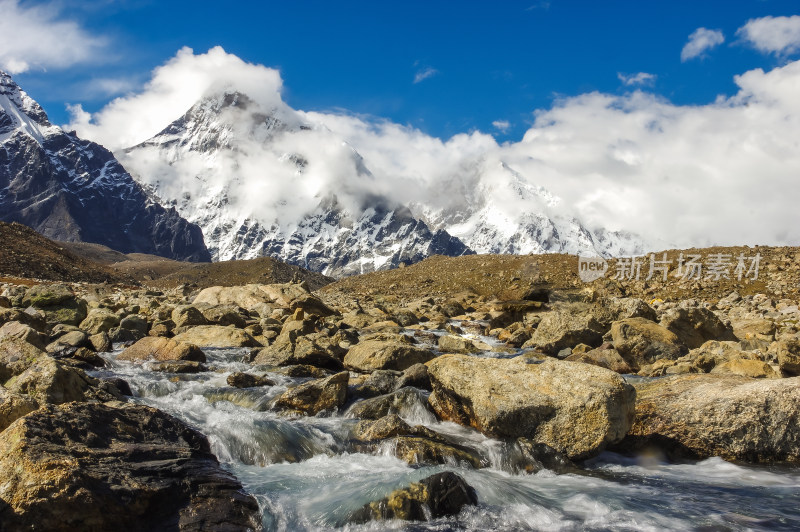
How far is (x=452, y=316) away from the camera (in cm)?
4056

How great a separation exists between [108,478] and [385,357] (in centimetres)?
1191

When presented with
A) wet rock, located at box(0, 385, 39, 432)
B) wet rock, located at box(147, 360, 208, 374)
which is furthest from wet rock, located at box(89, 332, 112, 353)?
wet rock, located at box(0, 385, 39, 432)

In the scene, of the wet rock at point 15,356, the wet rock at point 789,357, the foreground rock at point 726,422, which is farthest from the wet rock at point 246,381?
the wet rock at point 789,357

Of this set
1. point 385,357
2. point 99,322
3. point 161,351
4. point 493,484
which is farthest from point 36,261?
point 493,484

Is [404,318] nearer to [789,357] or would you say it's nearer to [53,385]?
[789,357]

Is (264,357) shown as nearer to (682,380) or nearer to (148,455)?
(148,455)

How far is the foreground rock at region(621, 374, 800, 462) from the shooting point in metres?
10.9

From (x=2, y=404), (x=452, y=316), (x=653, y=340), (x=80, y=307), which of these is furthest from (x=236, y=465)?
(x=452, y=316)

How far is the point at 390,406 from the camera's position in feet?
44.6

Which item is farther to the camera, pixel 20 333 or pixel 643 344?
pixel 643 344

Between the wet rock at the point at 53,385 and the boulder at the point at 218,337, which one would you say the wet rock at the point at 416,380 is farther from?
the boulder at the point at 218,337

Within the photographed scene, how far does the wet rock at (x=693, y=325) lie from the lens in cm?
2209

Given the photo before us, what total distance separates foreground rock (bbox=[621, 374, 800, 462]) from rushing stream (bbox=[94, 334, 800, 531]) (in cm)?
39

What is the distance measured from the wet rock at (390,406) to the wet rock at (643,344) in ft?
32.3
